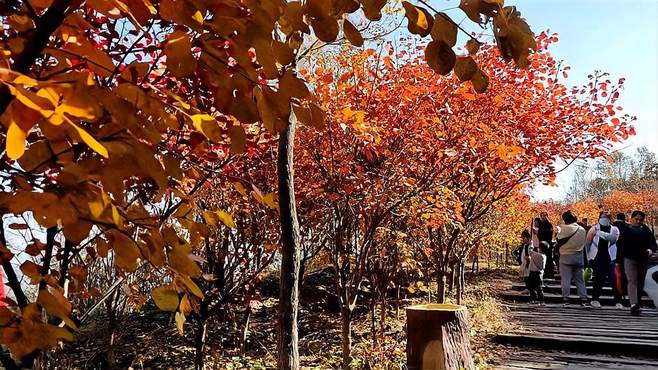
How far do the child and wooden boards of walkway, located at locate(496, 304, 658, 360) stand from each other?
1054 millimetres

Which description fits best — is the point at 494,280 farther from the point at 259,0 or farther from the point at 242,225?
the point at 259,0

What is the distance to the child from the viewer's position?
11133mm

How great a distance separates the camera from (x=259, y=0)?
0.84 meters

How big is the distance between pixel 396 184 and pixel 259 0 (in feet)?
15.4

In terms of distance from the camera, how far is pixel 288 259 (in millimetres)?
3688

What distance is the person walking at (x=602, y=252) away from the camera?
10.9 meters

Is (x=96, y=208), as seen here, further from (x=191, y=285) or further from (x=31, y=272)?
(x=31, y=272)

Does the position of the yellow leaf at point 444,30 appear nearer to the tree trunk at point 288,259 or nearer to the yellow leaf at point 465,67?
the yellow leaf at point 465,67

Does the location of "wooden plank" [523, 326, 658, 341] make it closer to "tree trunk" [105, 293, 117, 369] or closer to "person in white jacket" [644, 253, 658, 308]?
"person in white jacket" [644, 253, 658, 308]

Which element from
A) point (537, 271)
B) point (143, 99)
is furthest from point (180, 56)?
point (537, 271)

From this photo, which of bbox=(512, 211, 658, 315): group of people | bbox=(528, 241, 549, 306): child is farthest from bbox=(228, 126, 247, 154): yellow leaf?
bbox=(528, 241, 549, 306): child

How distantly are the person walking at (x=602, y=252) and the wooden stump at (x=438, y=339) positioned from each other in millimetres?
7915

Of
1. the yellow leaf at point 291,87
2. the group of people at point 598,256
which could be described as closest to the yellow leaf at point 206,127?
the yellow leaf at point 291,87

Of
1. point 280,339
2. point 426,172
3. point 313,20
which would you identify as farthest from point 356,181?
Result: point 313,20
